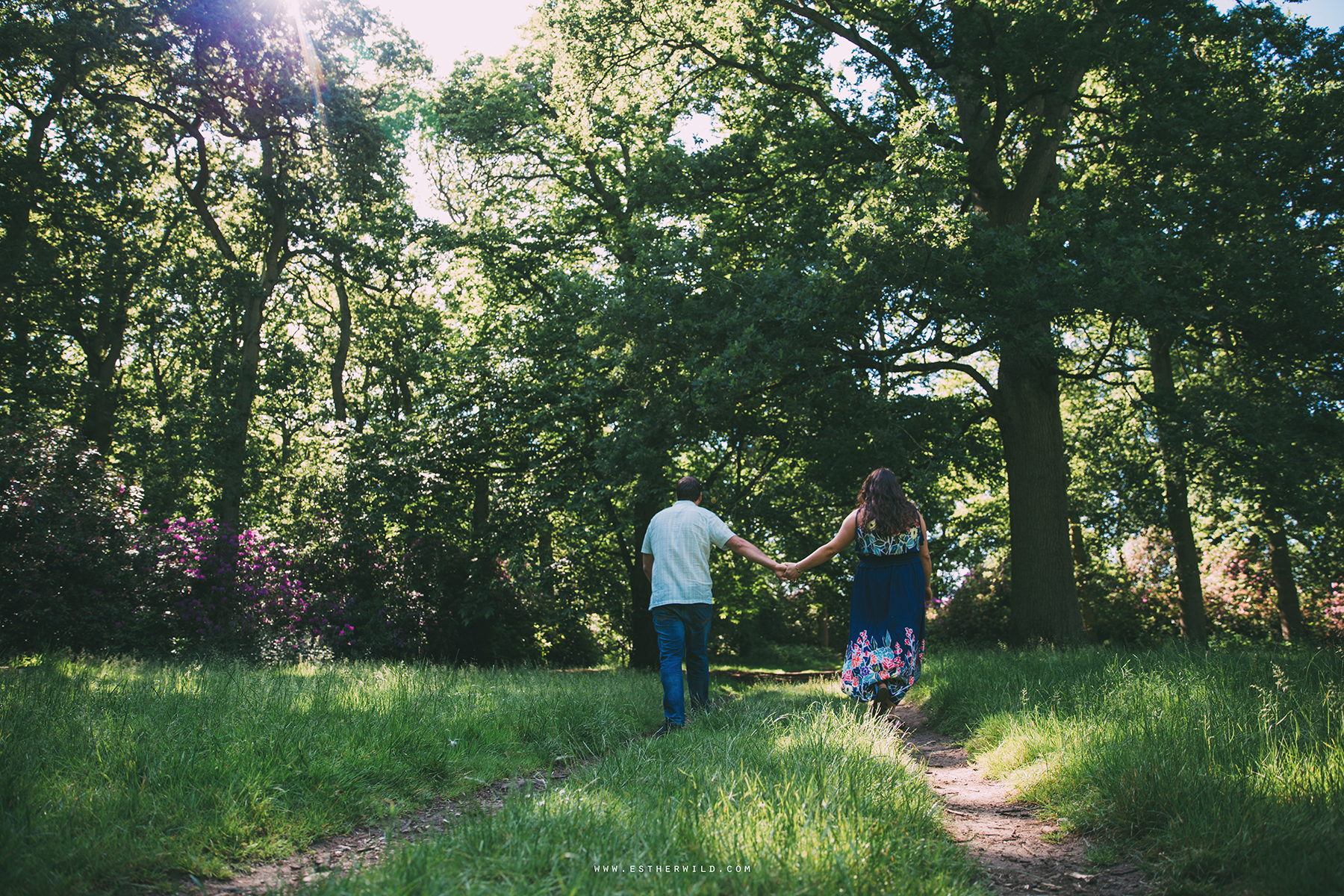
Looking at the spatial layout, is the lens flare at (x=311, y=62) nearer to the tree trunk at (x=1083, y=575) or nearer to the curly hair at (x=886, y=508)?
the curly hair at (x=886, y=508)

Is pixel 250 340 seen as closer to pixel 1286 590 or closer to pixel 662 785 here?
pixel 662 785

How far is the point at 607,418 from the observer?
1197cm

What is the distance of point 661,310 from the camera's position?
10992 mm

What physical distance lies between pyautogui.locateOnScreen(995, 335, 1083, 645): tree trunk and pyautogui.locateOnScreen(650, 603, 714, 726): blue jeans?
21.6 ft

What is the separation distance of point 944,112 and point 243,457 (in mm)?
16402

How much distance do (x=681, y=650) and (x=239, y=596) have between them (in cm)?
1037

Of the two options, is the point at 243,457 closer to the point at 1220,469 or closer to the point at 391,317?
the point at 391,317

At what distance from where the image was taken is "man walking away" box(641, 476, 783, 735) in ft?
20.2

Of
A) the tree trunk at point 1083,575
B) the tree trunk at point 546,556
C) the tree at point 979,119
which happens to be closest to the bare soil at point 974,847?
the tree at point 979,119

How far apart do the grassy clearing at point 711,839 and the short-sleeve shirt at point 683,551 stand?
94.2 inches

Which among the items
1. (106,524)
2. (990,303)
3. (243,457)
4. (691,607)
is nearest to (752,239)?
(990,303)

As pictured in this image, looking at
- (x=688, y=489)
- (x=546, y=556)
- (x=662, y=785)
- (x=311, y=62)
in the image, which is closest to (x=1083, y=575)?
(x=546, y=556)

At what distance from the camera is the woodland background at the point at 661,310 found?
32.9ft

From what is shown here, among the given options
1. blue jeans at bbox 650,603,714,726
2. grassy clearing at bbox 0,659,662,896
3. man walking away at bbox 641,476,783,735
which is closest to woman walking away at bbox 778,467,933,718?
man walking away at bbox 641,476,783,735
